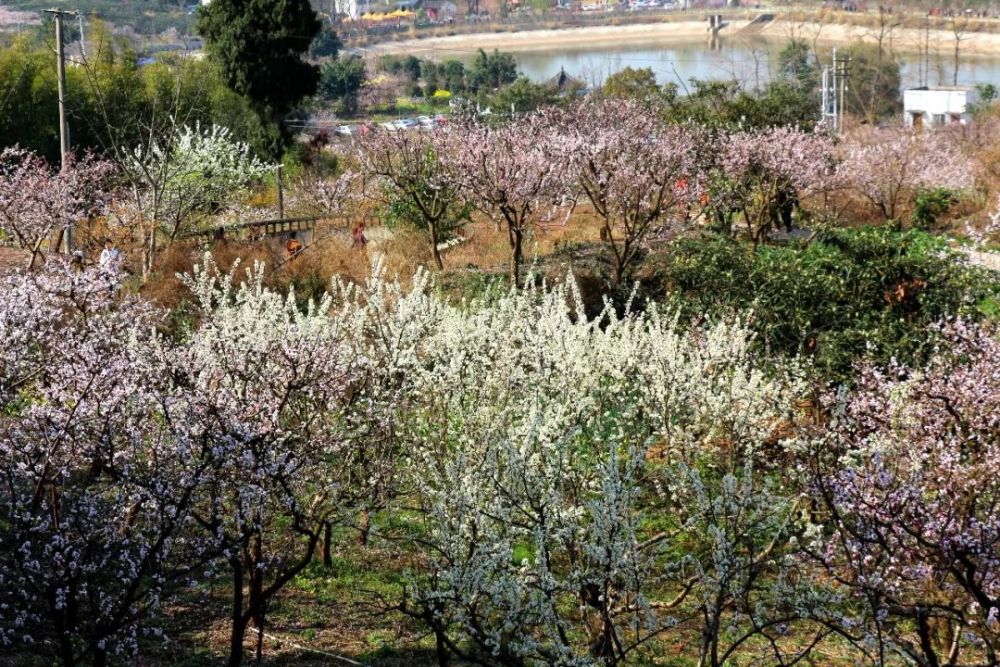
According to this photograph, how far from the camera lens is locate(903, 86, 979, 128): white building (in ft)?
154

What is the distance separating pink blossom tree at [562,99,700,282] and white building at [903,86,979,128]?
1205 inches

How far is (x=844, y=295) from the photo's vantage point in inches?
428

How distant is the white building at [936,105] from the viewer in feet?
154

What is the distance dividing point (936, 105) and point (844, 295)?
4065 centimetres

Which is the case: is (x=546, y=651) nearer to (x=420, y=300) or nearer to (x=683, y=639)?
(x=683, y=639)

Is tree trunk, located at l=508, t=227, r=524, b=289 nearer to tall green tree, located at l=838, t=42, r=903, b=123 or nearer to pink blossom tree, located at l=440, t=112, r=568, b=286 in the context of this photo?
pink blossom tree, located at l=440, t=112, r=568, b=286

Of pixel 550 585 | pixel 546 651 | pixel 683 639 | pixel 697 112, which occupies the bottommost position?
pixel 683 639

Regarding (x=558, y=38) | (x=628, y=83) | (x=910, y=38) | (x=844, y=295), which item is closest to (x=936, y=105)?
(x=628, y=83)

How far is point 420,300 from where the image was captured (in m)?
9.89

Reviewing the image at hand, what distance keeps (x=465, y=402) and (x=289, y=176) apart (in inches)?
854

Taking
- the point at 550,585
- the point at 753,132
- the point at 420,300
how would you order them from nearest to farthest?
the point at 550,585 < the point at 420,300 < the point at 753,132

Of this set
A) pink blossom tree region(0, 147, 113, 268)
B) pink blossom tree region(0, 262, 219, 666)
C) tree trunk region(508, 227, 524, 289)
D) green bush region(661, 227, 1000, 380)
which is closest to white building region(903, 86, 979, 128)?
tree trunk region(508, 227, 524, 289)

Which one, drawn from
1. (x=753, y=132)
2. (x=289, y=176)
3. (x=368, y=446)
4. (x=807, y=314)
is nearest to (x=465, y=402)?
(x=368, y=446)

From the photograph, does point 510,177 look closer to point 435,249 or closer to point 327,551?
point 435,249
